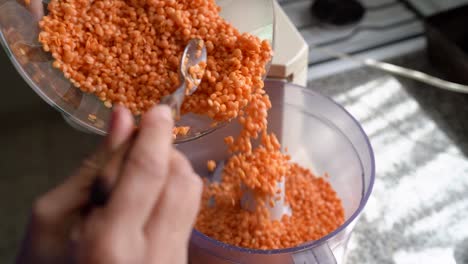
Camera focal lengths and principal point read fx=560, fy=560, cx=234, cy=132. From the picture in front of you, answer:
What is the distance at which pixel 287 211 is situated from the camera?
0.84m

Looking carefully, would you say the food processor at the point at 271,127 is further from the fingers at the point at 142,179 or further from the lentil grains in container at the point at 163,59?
the fingers at the point at 142,179

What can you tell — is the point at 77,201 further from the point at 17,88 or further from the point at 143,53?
the point at 17,88

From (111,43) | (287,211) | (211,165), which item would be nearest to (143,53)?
(111,43)

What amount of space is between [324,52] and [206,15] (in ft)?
1.80

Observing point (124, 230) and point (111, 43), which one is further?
point (111, 43)

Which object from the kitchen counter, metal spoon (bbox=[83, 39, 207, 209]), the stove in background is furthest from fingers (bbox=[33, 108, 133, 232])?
the stove in background

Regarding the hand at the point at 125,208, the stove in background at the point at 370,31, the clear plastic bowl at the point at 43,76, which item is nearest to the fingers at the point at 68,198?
the hand at the point at 125,208

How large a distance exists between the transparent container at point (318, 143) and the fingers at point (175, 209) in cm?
32

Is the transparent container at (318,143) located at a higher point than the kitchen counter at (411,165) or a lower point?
higher

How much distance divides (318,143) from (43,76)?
45cm

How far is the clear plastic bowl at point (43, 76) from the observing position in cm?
69

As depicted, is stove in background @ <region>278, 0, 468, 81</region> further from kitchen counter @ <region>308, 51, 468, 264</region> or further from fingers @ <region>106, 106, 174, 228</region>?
fingers @ <region>106, 106, 174, 228</region>

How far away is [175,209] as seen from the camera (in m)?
0.41

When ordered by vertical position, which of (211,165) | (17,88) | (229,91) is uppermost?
(229,91)
